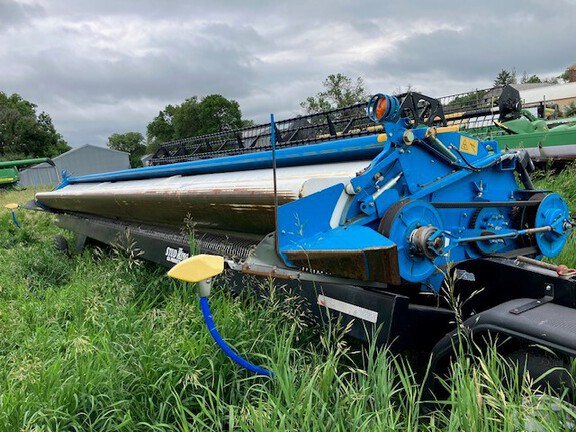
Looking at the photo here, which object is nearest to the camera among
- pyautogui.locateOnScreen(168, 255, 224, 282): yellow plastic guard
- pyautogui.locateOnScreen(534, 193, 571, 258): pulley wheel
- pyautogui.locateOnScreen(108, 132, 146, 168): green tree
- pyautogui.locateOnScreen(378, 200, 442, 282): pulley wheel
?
pyautogui.locateOnScreen(168, 255, 224, 282): yellow plastic guard

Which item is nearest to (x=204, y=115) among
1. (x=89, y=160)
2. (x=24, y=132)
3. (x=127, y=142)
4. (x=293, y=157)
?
(x=89, y=160)

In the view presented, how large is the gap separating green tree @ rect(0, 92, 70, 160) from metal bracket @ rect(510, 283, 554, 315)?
58.9 metres

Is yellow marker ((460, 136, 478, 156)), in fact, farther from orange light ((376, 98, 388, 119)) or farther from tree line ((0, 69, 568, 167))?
tree line ((0, 69, 568, 167))

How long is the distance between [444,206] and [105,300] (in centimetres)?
216

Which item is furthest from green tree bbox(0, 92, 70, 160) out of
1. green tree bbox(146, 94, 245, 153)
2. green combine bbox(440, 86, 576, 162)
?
green combine bbox(440, 86, 576, 162)

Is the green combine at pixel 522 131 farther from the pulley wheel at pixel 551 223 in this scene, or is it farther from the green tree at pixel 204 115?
the green tree at pixel 204 115

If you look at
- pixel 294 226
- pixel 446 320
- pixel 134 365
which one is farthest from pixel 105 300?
pixel 446 320

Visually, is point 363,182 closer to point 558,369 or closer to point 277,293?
point 277,293

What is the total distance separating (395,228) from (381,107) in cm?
70

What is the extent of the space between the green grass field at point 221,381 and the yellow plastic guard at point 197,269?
1.71 feet

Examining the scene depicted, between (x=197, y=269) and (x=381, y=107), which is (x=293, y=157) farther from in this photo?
(x=197, y=269)

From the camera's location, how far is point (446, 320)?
2227 millimetres

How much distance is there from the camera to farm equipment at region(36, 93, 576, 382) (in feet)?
6.53

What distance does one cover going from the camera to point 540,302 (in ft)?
6.34
